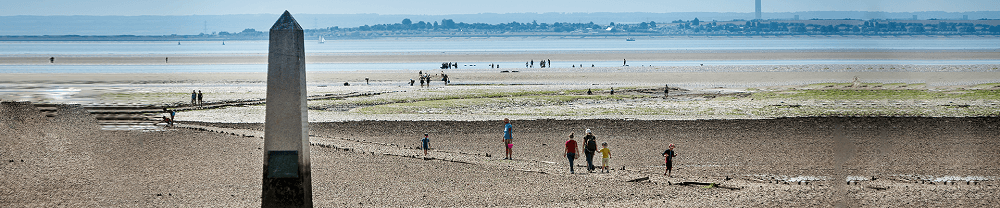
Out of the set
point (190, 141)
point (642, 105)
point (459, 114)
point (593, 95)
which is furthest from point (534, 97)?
point (190, 141)

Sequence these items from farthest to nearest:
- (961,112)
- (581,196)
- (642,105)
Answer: (642,105), (961,112), (581,196)

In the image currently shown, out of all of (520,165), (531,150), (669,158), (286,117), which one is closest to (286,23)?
(286,117)

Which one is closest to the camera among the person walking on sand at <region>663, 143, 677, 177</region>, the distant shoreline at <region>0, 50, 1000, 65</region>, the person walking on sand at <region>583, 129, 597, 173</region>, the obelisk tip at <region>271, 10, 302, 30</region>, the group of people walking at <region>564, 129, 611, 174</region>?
the obelisk tip at <region>271, 10, 302, 30</region>

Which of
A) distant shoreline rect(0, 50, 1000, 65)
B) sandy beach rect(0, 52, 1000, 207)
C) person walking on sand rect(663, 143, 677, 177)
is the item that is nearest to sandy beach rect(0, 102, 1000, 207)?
sandy beach rect(0, 52, 1000, 207)

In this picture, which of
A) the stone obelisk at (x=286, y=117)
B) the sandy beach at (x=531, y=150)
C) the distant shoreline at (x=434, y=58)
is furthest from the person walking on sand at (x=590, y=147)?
the distant shoreline at (x=434, y=58)

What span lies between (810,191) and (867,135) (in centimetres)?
1241

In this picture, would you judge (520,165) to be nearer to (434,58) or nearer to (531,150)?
(531,150)

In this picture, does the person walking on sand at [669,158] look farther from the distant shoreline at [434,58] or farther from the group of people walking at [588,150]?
the distant shoreline at [434,58]

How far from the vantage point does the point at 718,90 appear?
5825 centimetres

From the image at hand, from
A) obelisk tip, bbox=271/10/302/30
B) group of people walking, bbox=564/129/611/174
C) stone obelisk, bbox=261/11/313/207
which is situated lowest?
group of people walking, bbox=564/129/611/174

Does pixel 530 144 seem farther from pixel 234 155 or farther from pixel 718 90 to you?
pixel 718 90

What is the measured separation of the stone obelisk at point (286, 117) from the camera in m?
12.1

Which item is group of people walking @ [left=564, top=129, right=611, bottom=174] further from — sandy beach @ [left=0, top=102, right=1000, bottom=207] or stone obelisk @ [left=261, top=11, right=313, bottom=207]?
stone obelisk @ [left=261, top=11, right=313, bottom=207]

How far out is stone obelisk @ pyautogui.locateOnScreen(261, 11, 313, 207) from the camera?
39.6ft
